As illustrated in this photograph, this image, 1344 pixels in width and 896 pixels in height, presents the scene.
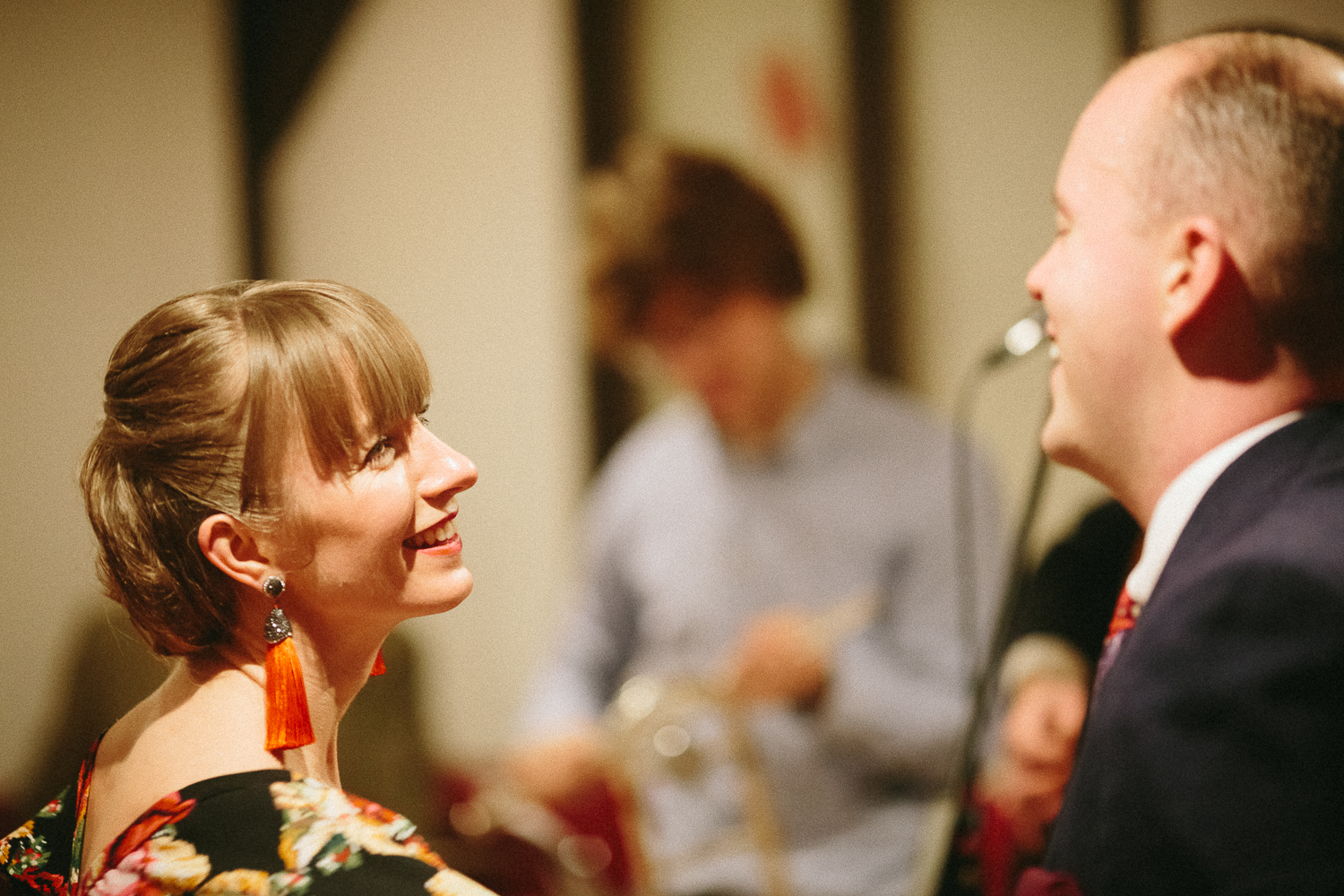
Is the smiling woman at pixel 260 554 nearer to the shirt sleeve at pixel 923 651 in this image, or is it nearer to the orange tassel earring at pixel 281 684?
the orange tassel earring at pixel 281 684

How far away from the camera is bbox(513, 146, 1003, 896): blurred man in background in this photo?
205 centimetres

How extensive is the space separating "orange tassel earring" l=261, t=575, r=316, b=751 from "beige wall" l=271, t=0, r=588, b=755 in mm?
800

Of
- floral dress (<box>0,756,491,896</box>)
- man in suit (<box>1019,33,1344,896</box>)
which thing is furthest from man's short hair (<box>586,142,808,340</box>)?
floral dress (<box>0,756,491,896</box>)

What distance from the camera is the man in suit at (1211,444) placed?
60cm

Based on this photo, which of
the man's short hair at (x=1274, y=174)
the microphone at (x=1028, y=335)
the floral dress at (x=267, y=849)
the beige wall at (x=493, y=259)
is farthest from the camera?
the beige wall at (x=493, y=259)

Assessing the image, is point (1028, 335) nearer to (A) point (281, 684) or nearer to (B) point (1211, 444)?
(B) point (1211, 444)

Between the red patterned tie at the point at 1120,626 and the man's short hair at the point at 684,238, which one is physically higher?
the man's short hair at the point at 684,238

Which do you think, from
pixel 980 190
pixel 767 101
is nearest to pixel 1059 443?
pixel 980 190

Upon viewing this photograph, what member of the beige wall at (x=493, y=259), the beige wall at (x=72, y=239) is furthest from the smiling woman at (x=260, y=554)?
the beige wall at (x=493, y=259)

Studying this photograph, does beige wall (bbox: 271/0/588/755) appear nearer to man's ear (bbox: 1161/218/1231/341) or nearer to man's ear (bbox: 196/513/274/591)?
man's ear (bbox: 196/513/274/591)

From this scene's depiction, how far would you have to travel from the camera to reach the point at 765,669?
2146mm

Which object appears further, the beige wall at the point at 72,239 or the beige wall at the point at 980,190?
the beige wall at the point at 980,190

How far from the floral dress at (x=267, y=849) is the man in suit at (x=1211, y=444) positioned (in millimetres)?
385

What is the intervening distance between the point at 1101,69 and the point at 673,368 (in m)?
1.08
